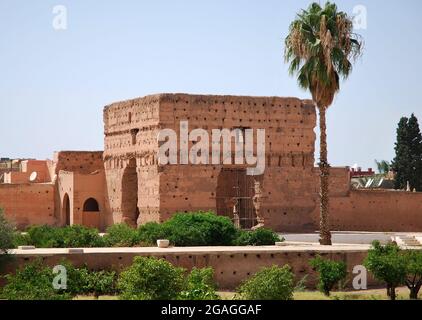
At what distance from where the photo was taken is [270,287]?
27688 millimetres

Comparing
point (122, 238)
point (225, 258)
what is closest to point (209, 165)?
point (122, 238)

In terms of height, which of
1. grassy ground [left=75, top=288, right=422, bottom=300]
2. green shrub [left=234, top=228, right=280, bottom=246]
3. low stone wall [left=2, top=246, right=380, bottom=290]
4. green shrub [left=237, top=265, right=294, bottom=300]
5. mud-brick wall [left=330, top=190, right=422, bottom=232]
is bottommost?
grassy ground [left=75, top=288, right=422, bottom=300]

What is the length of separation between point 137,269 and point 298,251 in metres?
7.61

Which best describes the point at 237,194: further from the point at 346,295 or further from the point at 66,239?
the point at 346,295

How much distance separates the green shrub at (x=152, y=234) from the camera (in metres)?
37.7

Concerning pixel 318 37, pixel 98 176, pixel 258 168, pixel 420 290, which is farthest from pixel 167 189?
pixel 420 290

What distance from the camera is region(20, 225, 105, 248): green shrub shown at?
3712cm

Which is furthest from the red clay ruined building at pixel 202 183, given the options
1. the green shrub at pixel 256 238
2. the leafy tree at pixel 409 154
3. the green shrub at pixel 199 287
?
the green shrub at pixel 199 287

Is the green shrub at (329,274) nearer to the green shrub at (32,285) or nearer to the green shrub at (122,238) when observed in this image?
the green shrub at (122,238)

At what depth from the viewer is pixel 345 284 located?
33.4 meters

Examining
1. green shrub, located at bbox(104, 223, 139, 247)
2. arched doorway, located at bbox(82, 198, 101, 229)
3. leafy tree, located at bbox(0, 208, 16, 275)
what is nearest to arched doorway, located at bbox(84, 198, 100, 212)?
arched doorway, located at bbox(82, 198, 101, 229)

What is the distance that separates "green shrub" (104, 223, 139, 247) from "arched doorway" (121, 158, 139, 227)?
25.3ft

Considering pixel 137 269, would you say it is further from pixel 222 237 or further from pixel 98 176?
pixel 98 176

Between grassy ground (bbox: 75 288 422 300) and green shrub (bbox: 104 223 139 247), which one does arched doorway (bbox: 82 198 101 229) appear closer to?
green shrub (bbox: 104 223 139 247)
